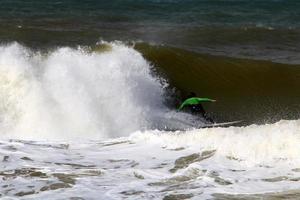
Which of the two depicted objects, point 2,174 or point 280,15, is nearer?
point 2,174

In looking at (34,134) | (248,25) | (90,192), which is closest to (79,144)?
(34,134)

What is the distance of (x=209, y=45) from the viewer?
21.5 meters

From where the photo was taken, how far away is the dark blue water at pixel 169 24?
21.4 meters

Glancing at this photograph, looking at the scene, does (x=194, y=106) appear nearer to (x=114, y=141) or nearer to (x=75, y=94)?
(x=75, y=94)

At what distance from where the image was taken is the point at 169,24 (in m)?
25.6

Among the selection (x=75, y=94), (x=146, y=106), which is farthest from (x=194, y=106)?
(x=75, y=94)

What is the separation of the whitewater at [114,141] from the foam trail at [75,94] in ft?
0.08

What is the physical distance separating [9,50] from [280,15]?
15.6 metres

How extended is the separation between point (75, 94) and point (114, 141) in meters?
3.26

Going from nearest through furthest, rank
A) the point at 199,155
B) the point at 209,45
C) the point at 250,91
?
the point at 199,155, the point at 250,91, the point at 209,45

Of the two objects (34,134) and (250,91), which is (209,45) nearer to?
(250,91)

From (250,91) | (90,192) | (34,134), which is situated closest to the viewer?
(90,192)

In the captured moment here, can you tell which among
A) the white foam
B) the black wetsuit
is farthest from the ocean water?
the black wetsuit

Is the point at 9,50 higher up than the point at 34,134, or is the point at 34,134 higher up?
the point at 9,50
